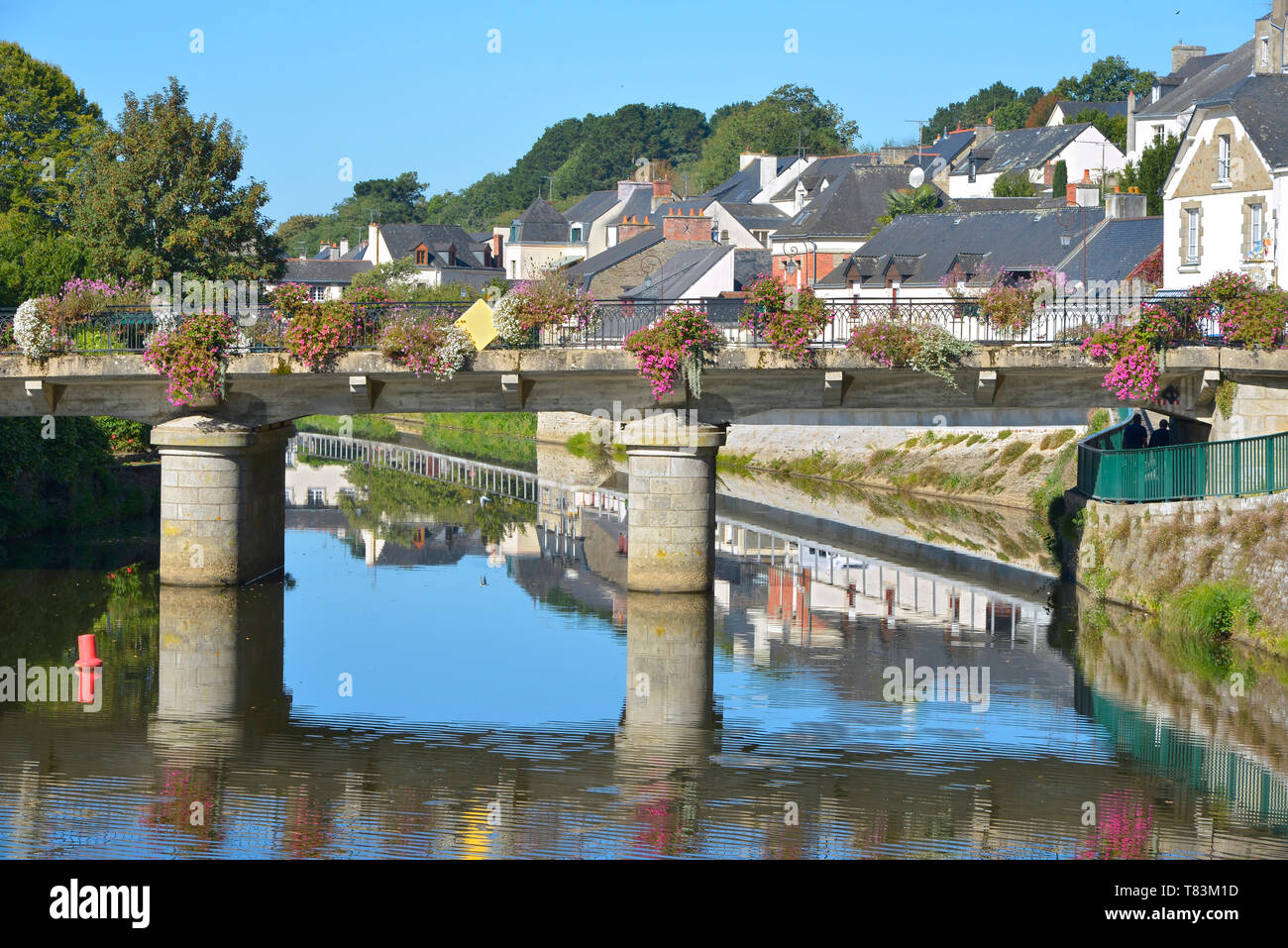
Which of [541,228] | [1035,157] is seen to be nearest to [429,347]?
[1035,157]

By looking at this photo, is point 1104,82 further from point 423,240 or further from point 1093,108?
point 423,240

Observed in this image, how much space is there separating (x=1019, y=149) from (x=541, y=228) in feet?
143

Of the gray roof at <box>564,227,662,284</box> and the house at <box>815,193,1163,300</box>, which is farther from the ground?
the gray roof at <box>564,227,662,284</box>

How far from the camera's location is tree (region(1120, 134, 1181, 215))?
2357 inches

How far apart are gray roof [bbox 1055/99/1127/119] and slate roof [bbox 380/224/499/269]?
A: 46.4 metres

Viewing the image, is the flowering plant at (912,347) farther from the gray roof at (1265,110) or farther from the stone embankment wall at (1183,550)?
the gray roof at (1265,110)

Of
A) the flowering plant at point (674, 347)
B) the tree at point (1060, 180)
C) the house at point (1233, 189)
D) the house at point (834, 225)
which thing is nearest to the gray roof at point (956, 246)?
the house at point (834, 225)

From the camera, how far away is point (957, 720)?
20.9 metres

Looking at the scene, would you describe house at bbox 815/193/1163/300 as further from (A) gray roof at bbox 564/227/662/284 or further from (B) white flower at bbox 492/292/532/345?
(B) white flower at bbox 492/292/532/345

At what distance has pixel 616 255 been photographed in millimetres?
82750

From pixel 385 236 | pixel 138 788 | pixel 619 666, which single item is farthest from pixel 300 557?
pixel 385 236

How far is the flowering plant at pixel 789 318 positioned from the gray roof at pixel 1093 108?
252 feet

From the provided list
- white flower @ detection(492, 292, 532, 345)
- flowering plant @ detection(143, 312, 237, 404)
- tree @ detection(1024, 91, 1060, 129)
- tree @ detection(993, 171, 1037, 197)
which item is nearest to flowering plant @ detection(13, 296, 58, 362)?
flowering plant @ detection(143, 312, 237, 404)
